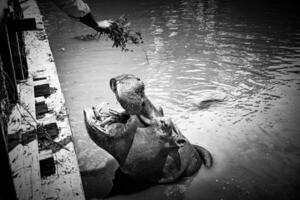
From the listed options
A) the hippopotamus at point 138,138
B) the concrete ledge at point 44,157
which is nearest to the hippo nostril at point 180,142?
the hippopotamus at point 138,138

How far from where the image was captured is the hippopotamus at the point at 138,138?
2869mm

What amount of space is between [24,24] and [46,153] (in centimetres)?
161

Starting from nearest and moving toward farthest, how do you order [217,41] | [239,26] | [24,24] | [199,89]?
[24,24]
[199,89]
[217,41]
[239,26]

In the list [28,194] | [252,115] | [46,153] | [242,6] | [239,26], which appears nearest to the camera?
[28,194]

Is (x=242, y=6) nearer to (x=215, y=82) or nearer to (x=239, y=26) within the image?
(x=239, y=26)

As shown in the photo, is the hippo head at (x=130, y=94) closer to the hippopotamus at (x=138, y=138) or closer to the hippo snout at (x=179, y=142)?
the hippopotamus at (x=138, y=138)

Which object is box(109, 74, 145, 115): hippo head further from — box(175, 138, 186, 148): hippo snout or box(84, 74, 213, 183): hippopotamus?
box(175, 138, 186, 148): hippo snout

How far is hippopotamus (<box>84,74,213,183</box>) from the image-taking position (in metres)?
2.87

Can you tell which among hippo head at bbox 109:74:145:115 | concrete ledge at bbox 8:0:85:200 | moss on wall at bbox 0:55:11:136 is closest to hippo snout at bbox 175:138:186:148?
hippo head at bbox 109:74:145:115

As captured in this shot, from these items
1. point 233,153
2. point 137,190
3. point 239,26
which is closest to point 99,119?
point 137,190

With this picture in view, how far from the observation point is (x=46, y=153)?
259cm

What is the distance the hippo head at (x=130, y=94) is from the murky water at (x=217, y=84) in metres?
1.05

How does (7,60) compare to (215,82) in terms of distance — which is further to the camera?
(215,82)

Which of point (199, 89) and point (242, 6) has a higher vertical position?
point (242, 6)
